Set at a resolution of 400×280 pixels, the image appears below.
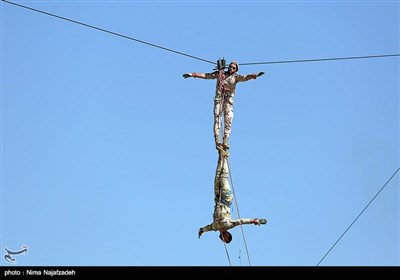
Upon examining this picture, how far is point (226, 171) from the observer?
83.1 feet

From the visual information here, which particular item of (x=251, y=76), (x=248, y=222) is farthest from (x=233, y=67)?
(x=248, y=222)

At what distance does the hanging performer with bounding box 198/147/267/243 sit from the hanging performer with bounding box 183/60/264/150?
15.3 inches

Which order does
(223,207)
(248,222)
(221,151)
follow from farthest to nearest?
(221,151), (223,207), (248,222)

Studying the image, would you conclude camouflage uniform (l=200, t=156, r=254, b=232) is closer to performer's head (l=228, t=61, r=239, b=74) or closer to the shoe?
the shoe

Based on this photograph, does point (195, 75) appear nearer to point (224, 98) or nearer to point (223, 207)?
point (224, 98)

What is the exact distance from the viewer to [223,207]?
25031 mm

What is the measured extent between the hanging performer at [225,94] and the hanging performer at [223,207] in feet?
1.28

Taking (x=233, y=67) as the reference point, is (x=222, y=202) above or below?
below

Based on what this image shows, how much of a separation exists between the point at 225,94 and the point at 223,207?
2473 millimetres

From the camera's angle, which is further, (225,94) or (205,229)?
(225,94)

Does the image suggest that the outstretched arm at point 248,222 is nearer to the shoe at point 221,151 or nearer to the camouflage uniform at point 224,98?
the shoe at point 221,151
